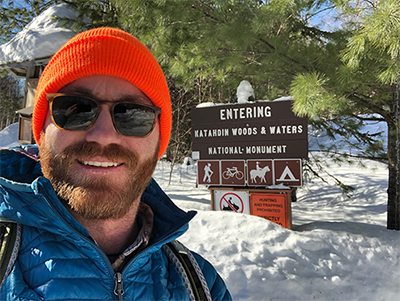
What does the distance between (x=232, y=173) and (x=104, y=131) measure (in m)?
4.18

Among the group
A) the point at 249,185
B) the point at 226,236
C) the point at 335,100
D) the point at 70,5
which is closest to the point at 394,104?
the point at 335,100

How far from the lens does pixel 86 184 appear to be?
1.06 m

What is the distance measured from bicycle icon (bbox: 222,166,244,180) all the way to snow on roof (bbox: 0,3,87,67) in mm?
3912

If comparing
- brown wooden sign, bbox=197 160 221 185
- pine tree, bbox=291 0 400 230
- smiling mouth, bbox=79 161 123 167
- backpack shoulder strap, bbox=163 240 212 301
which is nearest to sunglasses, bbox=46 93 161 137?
smiling mouth, bbox=79 161 123 167

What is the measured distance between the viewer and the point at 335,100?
3.54 meters

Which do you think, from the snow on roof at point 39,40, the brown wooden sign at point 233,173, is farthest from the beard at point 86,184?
the snow on roof at point 39,40

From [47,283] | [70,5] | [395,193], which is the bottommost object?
[395,193]

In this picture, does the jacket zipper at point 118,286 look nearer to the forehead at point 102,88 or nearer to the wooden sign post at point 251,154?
the forehead at point 102,88

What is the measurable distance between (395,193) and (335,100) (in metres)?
2.55

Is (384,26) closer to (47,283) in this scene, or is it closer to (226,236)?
(47,283)

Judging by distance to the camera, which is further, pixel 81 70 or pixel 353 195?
pixel 353 195

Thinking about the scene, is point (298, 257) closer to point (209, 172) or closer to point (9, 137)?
point (209, 172)

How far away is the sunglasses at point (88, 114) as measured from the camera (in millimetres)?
1096

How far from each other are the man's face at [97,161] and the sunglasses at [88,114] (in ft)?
0.07
